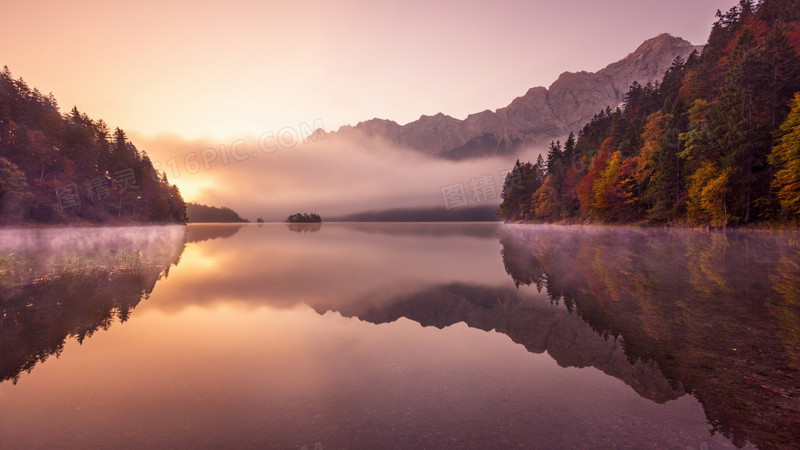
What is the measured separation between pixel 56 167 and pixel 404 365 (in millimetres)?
88369

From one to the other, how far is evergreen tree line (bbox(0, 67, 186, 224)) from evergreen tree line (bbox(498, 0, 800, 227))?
98466mm

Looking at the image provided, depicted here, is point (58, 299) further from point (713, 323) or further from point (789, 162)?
point (789, 162)

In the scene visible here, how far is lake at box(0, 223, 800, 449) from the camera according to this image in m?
4.74

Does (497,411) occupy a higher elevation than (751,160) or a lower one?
lower

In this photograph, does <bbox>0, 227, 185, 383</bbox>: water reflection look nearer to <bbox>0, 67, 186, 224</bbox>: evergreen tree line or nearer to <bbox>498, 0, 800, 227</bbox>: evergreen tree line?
<bbox>0, 67, 186, 224</bbox>: evergreen tree line

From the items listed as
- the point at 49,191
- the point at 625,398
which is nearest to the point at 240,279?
the point at 625,398

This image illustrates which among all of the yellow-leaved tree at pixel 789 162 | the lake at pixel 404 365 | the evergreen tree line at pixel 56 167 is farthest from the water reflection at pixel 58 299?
the yellow-leaved tree at pixel 789 162

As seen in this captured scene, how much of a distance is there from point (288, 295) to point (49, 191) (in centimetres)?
7366

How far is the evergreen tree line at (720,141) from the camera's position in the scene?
1481 inches

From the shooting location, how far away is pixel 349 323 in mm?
10445

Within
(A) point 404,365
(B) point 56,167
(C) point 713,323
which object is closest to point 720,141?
(C) point 713,323

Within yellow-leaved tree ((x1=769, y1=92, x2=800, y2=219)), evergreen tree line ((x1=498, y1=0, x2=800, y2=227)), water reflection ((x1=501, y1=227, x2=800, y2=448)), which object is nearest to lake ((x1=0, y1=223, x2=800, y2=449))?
water reflection ((x1=501, y1=227, x2=800, y2=448))

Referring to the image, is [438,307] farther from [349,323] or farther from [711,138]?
[711,138]

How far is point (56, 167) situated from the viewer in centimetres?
6328
